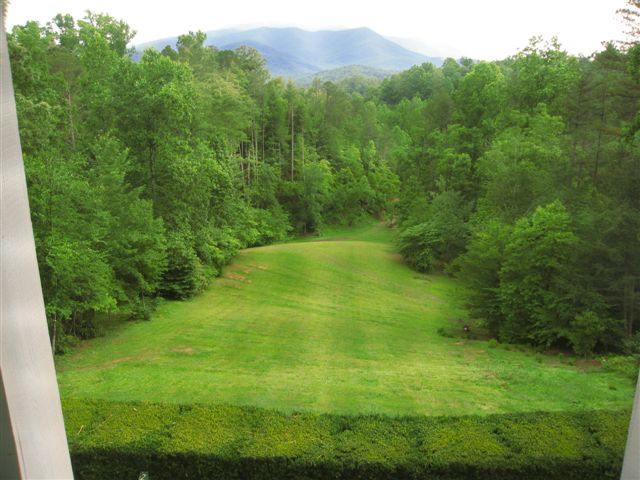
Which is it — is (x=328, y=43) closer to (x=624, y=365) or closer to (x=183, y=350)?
(x=183, y=350)

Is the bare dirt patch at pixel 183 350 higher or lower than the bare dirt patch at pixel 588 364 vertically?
higher

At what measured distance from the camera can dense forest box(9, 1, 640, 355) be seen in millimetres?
11070

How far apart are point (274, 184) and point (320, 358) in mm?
22218

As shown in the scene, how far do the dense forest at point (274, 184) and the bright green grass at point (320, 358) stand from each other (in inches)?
56.3

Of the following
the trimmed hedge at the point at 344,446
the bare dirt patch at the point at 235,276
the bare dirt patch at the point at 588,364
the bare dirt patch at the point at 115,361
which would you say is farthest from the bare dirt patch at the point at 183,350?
the bare dirt patch at the point at 588,364

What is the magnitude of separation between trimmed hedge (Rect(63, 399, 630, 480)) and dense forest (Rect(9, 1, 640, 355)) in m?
6.80

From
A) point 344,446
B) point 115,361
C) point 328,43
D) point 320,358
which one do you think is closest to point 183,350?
point 115,361

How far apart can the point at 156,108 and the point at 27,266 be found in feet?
50.7

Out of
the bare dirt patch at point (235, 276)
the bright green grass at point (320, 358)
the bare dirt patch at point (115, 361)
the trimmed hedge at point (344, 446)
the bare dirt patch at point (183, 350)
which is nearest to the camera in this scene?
the trimmed hedge at point (344, 446)

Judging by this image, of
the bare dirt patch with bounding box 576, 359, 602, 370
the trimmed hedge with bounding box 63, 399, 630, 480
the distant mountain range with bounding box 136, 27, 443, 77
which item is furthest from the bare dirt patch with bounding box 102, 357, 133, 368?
the bare dirt patch with bounding box 576, 359, 602, 370

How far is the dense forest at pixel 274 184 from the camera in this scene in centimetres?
1107

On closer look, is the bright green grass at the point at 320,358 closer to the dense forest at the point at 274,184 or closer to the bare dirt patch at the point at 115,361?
the bare dirt patch at the point at 115,361

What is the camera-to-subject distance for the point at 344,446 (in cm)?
405

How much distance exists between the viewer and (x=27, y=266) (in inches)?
77.6
